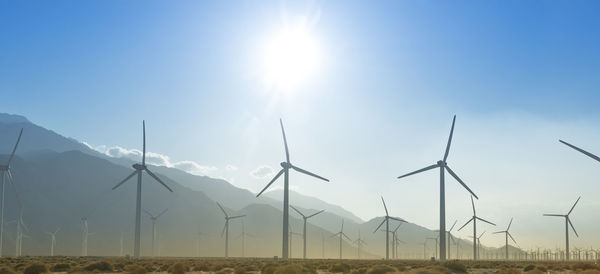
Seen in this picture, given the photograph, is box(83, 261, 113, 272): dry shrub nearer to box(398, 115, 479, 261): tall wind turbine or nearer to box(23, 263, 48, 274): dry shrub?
box(23, 263, 48, 274): dry shrub

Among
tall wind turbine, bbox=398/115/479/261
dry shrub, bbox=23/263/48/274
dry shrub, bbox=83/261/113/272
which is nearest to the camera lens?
dry shrub, bbox=23/263/48/274

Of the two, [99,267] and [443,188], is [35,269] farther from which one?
[443,188]

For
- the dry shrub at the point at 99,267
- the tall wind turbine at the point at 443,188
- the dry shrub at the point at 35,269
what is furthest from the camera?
the tall wind turbine at the point at 443,188

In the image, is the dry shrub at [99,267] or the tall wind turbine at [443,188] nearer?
the dry shrub at [99,267]

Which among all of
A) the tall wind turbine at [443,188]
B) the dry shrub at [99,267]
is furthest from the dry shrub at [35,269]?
the tall wind turbine at [443,188]

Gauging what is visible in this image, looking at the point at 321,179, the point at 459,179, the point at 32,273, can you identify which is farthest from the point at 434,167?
the point at 32,273

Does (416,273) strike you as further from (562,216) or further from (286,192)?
(562,216)

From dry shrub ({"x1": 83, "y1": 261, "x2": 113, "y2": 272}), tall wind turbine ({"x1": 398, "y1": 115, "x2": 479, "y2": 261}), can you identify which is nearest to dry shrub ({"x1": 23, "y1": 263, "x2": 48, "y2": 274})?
dry shrub ({"x1": 83, "y1": 261, "x2": 113, "y2": 272})

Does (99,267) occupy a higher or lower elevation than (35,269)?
lower

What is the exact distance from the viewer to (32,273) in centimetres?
4506

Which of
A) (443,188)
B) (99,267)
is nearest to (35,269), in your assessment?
(99,267)

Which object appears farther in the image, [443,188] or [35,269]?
[443,188]

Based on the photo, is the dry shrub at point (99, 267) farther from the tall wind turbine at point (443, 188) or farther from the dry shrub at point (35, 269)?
the tall wind turbine at point (443, 188)

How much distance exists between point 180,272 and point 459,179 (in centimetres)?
5732
